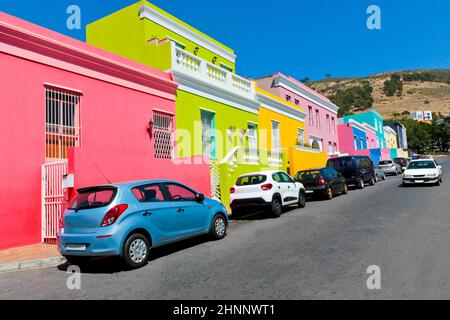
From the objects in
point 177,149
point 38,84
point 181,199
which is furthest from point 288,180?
point 38,84

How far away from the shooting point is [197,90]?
1598 centimetres

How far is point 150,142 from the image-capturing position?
13.5 m

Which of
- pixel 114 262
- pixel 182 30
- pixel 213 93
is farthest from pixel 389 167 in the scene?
pixel 114 262

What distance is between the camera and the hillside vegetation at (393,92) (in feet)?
386

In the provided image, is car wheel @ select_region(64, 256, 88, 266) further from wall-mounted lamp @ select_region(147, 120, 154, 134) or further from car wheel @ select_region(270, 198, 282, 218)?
wall-mounted lamp @ select_region(147, 120, 154, 134)

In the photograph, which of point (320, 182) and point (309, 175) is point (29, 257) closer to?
point (320, 182)

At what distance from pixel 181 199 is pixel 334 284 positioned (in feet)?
13.2

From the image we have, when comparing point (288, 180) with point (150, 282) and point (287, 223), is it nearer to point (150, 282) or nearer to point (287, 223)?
point (287, 223)

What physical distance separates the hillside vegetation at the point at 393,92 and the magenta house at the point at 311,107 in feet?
228

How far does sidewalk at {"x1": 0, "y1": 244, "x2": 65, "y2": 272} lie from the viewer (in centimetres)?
722

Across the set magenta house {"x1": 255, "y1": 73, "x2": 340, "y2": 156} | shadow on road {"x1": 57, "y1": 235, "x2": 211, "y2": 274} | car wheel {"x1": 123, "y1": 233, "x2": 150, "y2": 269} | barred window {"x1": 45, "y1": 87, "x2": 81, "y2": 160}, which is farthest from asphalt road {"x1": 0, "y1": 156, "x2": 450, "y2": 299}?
magenta house {"x1": 255, "y1": 73, "x2": 340, "y2": 156}

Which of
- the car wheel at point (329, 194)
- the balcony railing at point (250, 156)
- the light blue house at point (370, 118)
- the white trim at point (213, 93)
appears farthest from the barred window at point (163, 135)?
the light blue house at point (370, 118)

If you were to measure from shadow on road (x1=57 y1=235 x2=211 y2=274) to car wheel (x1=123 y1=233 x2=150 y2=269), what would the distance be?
197mm

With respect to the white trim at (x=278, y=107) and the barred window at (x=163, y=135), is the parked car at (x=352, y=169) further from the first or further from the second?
the barred window at (x=163, y=135)
